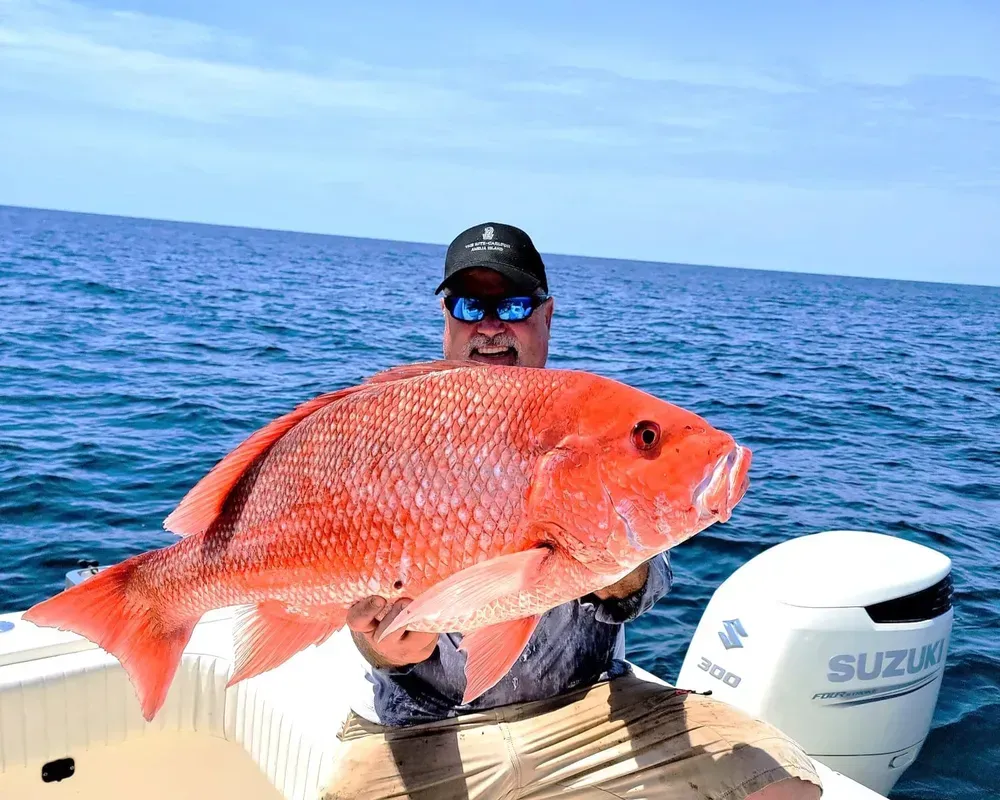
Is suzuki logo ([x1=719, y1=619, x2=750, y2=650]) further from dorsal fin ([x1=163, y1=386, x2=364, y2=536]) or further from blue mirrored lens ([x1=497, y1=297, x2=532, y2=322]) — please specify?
dorsal fin ([x1=163, y1=386, x2=364, y2=536])

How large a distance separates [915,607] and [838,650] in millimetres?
463

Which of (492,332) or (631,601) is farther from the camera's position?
(492,332)

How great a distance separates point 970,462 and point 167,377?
12.6 m

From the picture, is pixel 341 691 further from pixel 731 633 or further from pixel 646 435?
pixel 646 435

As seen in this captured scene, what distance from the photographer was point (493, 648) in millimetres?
2109

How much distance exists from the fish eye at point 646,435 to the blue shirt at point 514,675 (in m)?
1.02

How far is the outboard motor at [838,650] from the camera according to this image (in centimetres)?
407

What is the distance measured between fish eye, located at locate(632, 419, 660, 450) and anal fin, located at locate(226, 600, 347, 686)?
34.8 inches

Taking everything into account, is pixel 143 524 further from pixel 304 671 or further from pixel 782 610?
pixel 782 610

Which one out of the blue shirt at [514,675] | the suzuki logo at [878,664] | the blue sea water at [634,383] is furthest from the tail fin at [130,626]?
the blue sea water at [634,383]

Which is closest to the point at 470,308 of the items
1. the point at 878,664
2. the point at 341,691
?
the point at 341,691

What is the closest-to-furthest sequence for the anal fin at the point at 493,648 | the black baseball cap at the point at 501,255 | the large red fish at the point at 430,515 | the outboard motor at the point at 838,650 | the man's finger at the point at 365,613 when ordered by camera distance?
the large red fish at the point at 430,515
the anal fin at the point at 493,648
the man's finger at the point at 365,613
the black baseball cap at the point at 501,255
the outboard motor at the point at 838,650

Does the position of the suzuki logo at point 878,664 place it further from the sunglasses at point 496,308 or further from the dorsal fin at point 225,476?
the dorsal fin at point 225,476

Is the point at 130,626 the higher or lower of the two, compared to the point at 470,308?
lower
